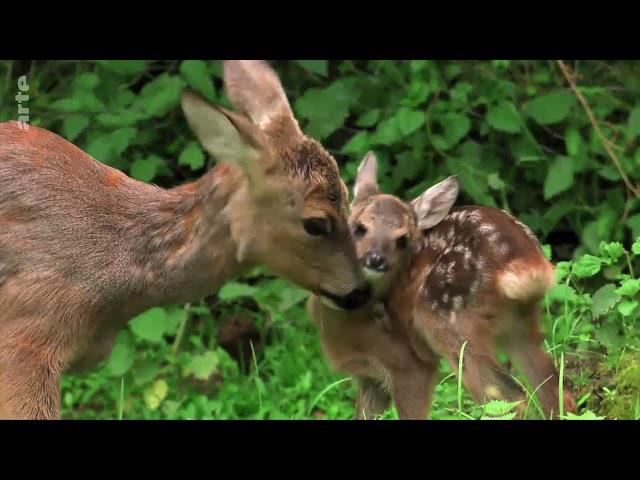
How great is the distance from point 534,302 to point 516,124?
248 cm

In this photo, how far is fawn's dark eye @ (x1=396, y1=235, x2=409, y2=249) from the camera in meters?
6.12

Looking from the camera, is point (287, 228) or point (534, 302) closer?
point (287, 228)

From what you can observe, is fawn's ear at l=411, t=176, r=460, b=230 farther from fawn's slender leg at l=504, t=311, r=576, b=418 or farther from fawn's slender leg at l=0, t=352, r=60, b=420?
fawn's slender leg at l=0, t=352, r=60, b=420

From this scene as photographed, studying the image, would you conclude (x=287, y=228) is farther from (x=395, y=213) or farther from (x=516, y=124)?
(x=516, y=124)

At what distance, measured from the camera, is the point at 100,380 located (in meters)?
7.99

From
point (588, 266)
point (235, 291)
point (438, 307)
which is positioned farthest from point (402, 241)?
point (235, 291)

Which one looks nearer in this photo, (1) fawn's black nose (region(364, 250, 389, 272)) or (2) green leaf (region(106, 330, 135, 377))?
(1) fawn's black nose (region(364, 250, 389, 272))

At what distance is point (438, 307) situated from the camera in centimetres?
Result: 583

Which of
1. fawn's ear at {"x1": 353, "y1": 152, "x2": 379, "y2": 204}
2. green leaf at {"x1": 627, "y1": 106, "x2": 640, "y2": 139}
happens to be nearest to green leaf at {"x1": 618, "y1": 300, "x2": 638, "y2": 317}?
fawn's ear at {"x1": 353, "y1": 152, "x2": 379, "y2": 204}

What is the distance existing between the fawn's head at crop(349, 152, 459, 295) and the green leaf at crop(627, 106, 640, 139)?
2.04 meters

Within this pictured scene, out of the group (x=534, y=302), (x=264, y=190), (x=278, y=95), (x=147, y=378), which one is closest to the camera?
(x=264, y=190)

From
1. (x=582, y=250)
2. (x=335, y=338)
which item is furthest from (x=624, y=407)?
(x=582, y=250)

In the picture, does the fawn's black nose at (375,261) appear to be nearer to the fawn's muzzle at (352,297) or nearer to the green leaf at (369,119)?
the fawn's muzzle at (352,297)

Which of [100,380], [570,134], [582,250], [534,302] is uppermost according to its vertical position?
[534,302]
